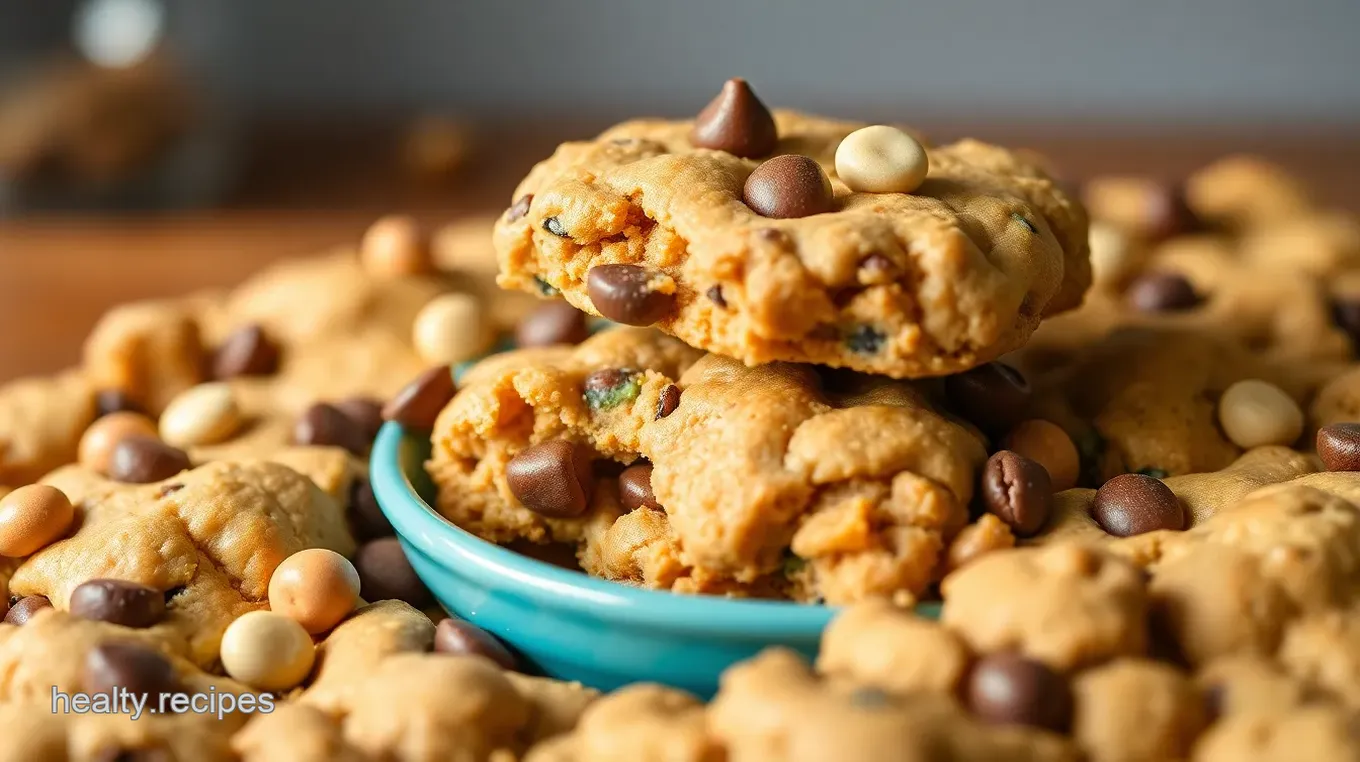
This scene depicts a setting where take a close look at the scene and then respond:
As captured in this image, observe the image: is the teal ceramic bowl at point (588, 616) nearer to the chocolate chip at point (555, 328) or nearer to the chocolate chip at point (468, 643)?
the chocolate chip at point (468, 643)

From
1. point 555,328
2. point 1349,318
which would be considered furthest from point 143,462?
point 1349,318

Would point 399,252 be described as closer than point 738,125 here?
No

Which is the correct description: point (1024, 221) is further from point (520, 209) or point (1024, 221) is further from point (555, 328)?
point (555, 328)

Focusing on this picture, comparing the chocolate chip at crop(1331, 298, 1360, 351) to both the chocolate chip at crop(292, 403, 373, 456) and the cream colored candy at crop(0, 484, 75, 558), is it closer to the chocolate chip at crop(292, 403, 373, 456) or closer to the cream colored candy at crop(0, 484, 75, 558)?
the chocolate chip at crop(292, 403, 373, 456)

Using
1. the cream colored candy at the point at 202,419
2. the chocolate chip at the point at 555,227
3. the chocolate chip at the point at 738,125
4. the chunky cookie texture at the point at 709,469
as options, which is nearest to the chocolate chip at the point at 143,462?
the cream colored candy at the point at 202,419

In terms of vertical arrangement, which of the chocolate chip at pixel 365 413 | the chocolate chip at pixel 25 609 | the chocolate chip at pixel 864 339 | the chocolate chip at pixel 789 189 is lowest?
the chocolate chip at pixel 25 609

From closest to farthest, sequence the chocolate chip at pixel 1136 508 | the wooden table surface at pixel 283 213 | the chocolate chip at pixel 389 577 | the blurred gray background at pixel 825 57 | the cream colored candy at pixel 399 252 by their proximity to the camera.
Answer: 1. the chocolate chip at pixel 1136 508
2. the chocolate chip at pixel 389 577
3. the cream colored candy at pixel 399 252
4. the wooden table surface at pixel 283 213
5. the blurred gray background at pixel 825 57
